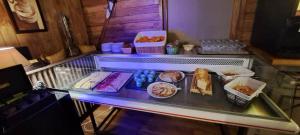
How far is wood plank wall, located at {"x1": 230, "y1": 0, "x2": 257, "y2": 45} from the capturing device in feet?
4.50

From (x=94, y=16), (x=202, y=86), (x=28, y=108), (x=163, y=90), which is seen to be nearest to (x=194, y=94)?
(x=202, y=86)

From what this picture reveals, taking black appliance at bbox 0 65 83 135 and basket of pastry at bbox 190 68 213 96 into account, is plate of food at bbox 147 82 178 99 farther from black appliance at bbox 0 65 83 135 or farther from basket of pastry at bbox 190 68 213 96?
black appliance at bbox 0 65 83 135

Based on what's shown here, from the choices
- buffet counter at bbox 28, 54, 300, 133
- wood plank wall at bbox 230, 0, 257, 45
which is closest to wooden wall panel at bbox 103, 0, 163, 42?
buffet counter at bbox 28, 54, 300, 133

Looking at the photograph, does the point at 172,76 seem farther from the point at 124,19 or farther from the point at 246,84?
the point at 124,19

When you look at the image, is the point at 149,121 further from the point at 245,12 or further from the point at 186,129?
the point at 245,12

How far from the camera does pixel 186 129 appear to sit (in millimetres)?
1610

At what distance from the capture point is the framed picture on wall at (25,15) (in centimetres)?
145

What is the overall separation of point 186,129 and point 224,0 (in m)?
1.42

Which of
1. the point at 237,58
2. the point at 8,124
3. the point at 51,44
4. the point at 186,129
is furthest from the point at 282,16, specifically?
the point at 51,44

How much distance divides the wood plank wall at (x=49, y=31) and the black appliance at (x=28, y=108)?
64 centimetres

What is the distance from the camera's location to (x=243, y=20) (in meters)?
1.42

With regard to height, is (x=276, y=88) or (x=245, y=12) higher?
(x=245, y=12)

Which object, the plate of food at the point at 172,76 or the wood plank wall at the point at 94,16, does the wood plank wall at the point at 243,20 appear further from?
the wood plank wall at the point at 94,16

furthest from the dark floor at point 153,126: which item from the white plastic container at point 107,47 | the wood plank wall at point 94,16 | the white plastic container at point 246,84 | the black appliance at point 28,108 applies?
the wood plank wall at point 94,16
